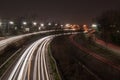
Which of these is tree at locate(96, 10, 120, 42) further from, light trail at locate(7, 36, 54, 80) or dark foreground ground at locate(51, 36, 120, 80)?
light trail at locate(7, 36, 54, 80)

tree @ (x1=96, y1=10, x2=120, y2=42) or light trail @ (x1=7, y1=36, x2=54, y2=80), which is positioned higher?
tree @ (x1=96, y1=10, x2=120, y2=42)

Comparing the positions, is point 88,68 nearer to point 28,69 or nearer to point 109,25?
point 28,69

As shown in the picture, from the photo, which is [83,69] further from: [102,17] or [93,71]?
[102,17]

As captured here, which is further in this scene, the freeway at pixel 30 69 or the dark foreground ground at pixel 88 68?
the dark foreground ground at pixel 88 68

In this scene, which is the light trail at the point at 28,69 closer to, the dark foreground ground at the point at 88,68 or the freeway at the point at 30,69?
the freeway at the point at 30,69

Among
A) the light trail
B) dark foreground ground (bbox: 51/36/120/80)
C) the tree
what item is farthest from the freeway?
the tree

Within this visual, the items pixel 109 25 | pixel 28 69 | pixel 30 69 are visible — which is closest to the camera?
pixel 28 69

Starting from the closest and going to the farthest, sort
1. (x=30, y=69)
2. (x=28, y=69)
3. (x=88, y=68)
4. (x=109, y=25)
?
(x=28, y=69), (x=30, y=69), (x=88, y=68), (x=109, y=25)

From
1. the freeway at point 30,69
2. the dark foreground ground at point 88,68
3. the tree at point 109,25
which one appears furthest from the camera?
the tree at point 109,25

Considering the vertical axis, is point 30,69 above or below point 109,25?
below

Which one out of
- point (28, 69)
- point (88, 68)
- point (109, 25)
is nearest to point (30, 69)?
point (28, 69)

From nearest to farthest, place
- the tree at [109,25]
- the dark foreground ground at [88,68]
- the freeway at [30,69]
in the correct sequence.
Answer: the freeway at [30,69]
the dark foreground ground at [88,68]
the tree at [109,25]

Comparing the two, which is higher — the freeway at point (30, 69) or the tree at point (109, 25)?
the tree at point (109, 25)

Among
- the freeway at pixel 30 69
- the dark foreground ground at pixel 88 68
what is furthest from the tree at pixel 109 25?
the freeway at pixel 30 69
